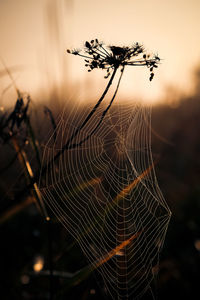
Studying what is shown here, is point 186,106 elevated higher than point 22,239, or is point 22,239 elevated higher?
point 22,239

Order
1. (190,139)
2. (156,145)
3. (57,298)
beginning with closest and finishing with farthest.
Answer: (57,298) < (156,145) < (190,139)

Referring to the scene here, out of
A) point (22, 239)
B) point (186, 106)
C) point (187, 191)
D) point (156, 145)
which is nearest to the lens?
point (22, 239)

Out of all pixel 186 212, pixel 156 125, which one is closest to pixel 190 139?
pixel 156 125

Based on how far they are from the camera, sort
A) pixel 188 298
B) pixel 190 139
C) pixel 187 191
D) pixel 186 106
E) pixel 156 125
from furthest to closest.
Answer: pixel 186 106 → pixel 156 125 → pixel 190 139 → pixel 187 191 → pixel 188 298

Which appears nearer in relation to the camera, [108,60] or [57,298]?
[108,60]

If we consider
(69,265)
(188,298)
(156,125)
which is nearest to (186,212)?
(188,298)

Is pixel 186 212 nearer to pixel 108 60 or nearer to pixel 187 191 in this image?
pixel 187 191

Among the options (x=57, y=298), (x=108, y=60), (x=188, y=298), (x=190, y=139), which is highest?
(x=108, y=60)

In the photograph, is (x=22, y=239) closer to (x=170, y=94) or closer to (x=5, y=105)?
(x=5, y=105)

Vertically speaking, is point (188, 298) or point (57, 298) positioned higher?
point (57, 298)
